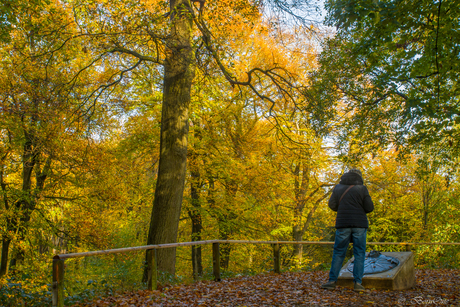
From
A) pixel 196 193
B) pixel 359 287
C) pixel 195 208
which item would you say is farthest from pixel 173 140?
pixel 196 193

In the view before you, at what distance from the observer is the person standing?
5613mm

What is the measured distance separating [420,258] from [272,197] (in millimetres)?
7880

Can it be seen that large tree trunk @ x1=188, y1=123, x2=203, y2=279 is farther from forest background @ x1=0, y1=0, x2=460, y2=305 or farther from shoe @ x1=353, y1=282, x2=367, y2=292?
shoe @ x1=353, y1=282, x2=367, y2=292

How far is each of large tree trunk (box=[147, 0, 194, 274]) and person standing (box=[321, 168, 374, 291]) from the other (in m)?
3.49

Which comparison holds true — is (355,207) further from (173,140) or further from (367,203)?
(173,140)

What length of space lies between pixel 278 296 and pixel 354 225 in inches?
66.1

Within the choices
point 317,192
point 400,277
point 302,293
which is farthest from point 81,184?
point 317,192

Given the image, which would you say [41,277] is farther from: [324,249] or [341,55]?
[324,249]

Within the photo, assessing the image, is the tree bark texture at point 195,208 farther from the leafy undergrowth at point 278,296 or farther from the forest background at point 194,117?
the leafy undergrowth at point 278,296

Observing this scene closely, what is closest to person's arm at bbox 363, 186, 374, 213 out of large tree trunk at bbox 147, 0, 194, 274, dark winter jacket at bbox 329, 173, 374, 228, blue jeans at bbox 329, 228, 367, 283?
dark winter jacket at bbox 329, 173, 374, 228

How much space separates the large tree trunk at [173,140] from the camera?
294 inches

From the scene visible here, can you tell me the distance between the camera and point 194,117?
13070 millimetres

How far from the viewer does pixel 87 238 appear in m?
12.2

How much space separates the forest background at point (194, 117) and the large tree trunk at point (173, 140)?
0.11ft
